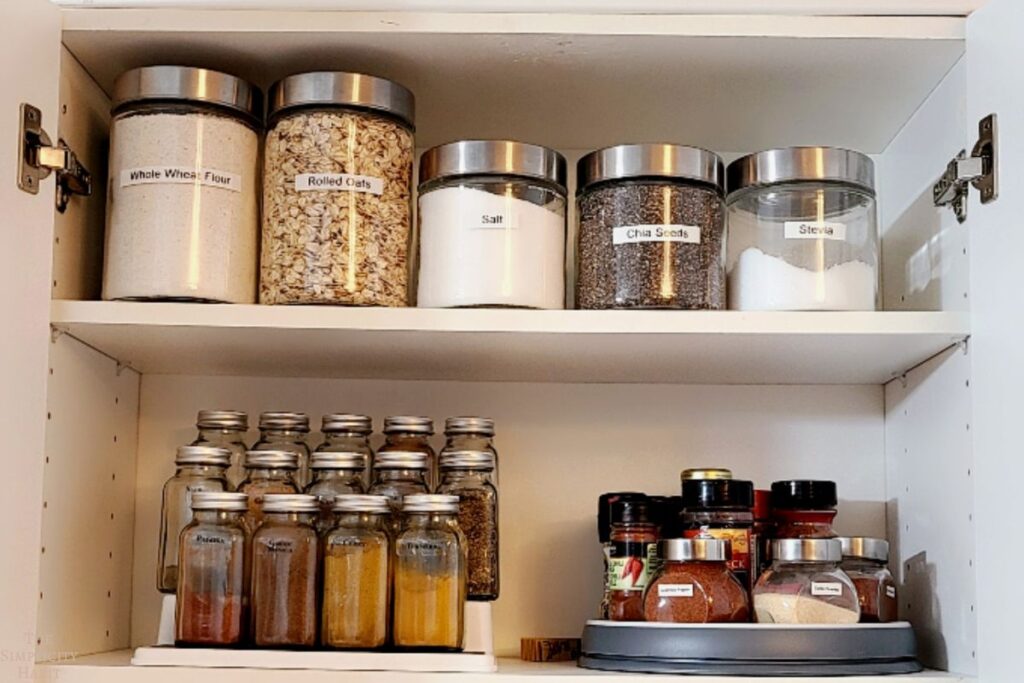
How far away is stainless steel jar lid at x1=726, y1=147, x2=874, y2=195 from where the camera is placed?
123 centimetres

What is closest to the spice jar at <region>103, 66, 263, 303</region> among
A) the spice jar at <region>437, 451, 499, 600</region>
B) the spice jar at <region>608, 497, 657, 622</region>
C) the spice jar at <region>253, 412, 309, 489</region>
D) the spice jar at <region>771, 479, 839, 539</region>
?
the spice jar at <region>253, 412, 309, 489</region>

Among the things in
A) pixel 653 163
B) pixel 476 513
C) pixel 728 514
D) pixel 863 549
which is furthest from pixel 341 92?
pixel 863 549

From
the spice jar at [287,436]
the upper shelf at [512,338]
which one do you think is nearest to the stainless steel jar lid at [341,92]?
the upper shelf at [512,338]

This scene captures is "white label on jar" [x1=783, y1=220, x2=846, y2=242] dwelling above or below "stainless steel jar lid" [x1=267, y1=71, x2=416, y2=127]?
below

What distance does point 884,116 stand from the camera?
4.59ft

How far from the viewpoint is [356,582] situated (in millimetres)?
1165

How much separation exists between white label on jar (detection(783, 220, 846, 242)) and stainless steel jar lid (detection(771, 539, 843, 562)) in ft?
0.91

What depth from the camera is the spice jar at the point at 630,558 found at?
4.09 ft

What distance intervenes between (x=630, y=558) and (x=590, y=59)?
48 centimetres

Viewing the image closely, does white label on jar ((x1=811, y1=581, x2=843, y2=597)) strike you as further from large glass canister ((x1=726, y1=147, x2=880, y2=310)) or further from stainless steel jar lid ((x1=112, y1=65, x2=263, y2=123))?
stainless steel jar lid ((x1=112, y1=65, x2=263, y2=123))

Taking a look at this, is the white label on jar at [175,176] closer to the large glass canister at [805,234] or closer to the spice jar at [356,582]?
the spice jar at [356,582]

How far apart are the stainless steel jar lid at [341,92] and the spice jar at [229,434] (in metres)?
0.31

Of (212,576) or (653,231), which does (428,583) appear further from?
(653,231)

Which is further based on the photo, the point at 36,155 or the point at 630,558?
the point at 630,558
